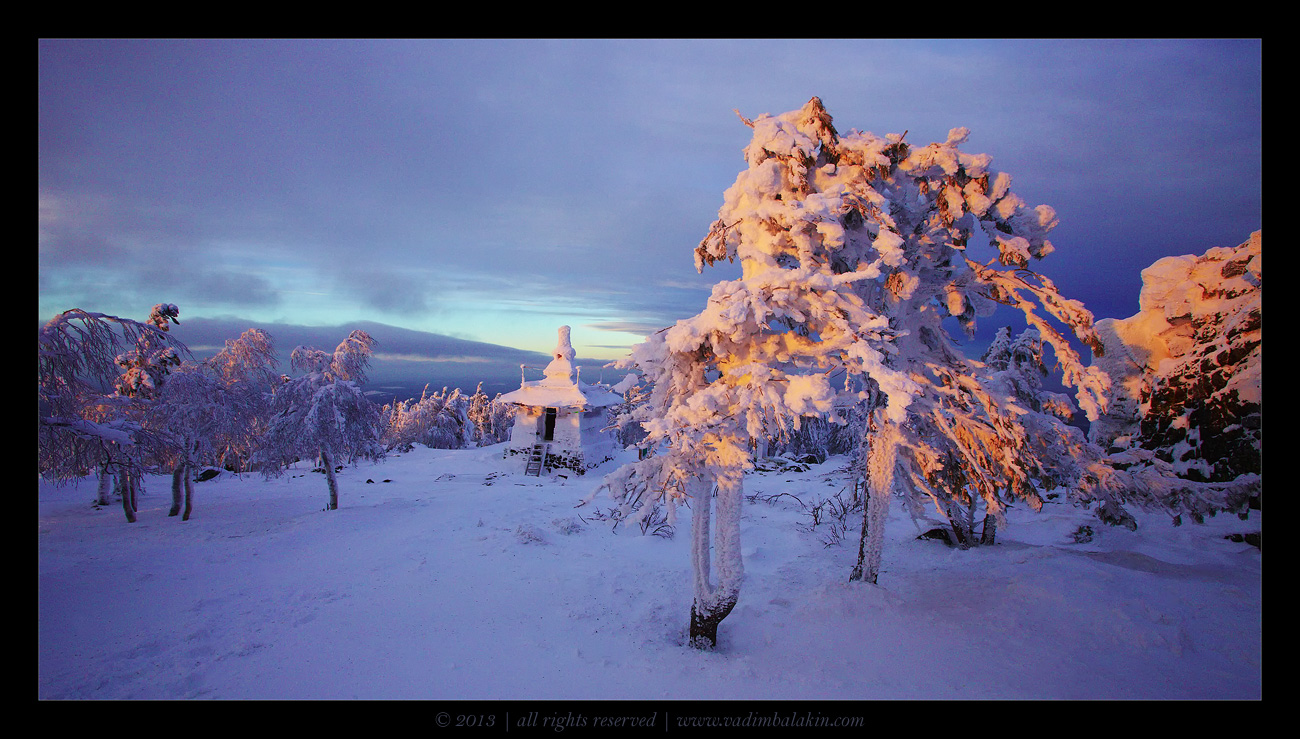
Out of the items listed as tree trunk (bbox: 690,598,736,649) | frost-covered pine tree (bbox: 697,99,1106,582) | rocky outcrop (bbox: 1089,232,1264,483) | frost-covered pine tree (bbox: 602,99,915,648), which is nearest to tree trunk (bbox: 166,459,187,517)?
frost-covered pine tree (bbox: 602,99,915,648)

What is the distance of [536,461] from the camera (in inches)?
835

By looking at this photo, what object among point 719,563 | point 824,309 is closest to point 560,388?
point 719,563

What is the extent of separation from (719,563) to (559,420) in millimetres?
16320

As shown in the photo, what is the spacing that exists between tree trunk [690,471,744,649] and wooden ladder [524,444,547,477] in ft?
52.5

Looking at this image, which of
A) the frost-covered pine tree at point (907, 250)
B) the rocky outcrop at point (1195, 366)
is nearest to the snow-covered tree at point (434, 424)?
the frost-covered pine tree at point (907, 250)

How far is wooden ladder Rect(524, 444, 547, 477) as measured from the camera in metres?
20.9

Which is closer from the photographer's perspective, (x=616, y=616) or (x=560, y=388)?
(x=616, y=616)

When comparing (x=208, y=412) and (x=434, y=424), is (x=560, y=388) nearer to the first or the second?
(x=208, y=412)

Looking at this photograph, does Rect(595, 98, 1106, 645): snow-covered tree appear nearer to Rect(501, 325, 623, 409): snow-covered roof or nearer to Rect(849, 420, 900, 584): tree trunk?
Rect(849, 420, 900, 584): tree trunk

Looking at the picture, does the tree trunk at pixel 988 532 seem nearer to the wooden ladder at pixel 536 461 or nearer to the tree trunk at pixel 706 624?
the tree trunk at pixel 706 624

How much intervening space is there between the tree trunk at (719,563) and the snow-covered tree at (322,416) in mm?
13104

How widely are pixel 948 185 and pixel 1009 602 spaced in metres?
6.22

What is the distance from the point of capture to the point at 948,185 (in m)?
6.29
